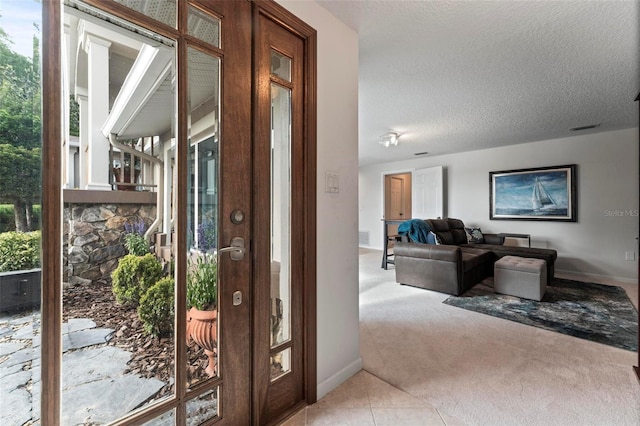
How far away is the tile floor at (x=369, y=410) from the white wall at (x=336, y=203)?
9 centimetres

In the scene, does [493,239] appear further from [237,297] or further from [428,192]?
[237,297]

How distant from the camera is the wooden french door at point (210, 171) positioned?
0.85m

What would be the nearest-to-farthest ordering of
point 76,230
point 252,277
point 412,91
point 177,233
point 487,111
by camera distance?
point 76,230
point 177,233
point 252,277
point 412,91
point 487,111

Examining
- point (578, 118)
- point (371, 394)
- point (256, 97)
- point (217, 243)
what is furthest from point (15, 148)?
point (578, 118)

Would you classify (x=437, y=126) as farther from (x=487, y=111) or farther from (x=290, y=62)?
(x=290, y=62)

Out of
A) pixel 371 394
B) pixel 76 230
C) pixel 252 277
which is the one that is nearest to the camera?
pixel 76 230

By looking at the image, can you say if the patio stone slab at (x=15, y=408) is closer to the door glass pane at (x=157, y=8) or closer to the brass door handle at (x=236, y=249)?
the brass door handle at (x=236, y=249)

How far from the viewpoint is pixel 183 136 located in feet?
3.57

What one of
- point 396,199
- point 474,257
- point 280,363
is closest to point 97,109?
point 280,363

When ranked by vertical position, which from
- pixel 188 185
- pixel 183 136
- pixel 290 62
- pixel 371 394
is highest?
pixel 290 62

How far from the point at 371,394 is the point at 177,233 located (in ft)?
4.56

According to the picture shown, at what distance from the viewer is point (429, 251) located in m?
3.53

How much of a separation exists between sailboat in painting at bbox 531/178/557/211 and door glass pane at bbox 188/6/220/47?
5491 millimetres

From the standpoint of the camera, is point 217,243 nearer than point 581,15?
Yes
